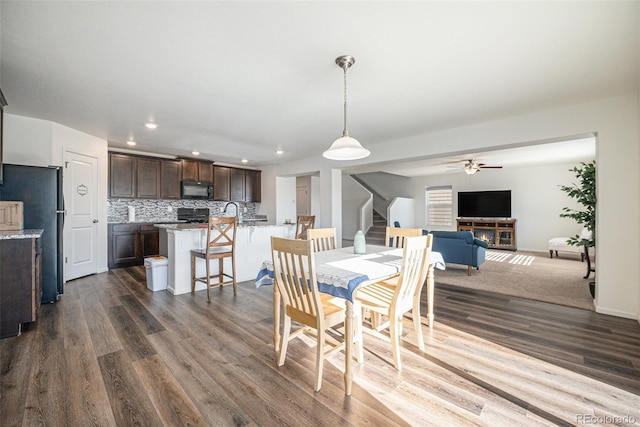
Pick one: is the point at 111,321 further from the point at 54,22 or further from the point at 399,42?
the point at 399,42

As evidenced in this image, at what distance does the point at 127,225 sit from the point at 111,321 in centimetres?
315

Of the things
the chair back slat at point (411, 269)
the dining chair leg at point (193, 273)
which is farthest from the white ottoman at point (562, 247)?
the dining chair leg at point (193, 273)

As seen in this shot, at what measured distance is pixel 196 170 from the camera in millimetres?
6531

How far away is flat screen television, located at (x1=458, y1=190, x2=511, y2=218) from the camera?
8.29 m

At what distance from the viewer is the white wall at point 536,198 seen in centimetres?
750

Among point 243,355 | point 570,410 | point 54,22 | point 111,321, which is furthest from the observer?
point 111,321

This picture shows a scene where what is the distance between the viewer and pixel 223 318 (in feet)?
9.98

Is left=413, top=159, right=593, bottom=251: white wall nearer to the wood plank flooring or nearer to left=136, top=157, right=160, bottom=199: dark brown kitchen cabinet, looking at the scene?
the wood plank flooring

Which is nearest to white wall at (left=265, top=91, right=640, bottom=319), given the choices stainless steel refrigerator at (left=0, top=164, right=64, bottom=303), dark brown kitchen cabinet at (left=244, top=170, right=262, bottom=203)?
stainless steel refrigerator at (left=0, top=164, right=64, bottom=303)

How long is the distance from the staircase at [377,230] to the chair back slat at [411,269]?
21.6 feet

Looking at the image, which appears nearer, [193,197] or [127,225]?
[127,225]

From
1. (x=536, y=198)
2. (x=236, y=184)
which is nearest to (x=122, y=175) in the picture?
(x=236, y=184)

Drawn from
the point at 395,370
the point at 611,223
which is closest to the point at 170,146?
the point at 395,370
